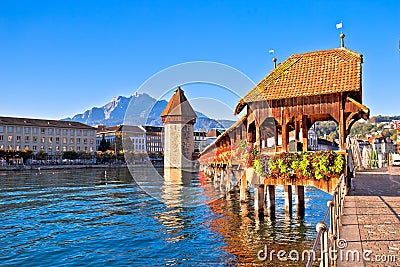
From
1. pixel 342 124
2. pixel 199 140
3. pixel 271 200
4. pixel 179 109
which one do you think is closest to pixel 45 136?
pixel 199 140

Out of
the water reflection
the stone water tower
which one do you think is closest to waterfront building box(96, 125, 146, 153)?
the stone water tower

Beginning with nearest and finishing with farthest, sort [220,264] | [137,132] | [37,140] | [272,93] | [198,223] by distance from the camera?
[220,264]
[272,93]
[198,223]
[37,140]
[137,132]

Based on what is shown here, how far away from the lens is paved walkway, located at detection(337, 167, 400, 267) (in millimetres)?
6051

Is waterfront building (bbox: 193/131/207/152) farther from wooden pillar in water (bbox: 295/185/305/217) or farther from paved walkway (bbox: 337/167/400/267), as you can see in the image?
paved walkway (bbox: 337/167/400/267)

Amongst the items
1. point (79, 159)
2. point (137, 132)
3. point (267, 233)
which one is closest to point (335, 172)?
point (267, 233)

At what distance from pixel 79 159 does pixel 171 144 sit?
161 ft

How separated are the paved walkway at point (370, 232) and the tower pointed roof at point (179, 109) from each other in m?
66.2

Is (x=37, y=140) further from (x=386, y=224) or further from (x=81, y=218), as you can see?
(x=386, y=224)

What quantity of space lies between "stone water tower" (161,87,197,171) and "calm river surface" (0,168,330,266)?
52512mm

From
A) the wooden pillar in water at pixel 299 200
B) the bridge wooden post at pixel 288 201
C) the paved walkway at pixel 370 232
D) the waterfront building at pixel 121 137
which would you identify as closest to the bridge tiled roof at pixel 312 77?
the paved walkway at pixel 370 232

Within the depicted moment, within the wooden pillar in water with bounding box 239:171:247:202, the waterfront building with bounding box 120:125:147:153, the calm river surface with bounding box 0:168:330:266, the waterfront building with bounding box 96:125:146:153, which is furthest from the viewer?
the waterfront building with bounding box 120:125:147:153

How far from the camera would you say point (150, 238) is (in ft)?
47.8

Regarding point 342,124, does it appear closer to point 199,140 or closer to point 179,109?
point 179,109

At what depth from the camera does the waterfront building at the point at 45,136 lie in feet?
346
